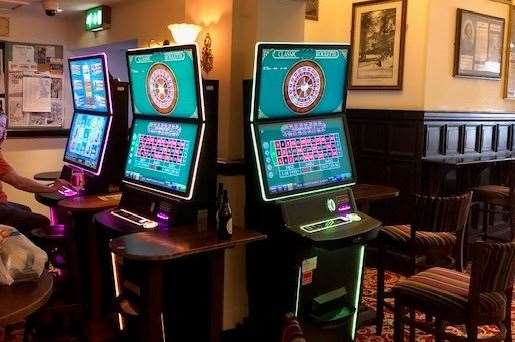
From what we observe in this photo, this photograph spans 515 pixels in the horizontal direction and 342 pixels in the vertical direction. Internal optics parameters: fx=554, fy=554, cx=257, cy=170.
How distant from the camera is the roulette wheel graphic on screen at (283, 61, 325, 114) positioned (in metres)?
2.71

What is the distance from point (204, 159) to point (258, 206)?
0.37m

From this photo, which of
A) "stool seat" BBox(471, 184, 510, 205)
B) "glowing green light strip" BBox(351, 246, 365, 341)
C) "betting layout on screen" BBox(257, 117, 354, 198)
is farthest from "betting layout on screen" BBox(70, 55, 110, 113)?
"stool seat" BBox(471, 184, 510, 205)

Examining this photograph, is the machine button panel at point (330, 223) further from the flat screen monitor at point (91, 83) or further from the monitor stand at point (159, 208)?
the flat screen monitor at point (91, 83)

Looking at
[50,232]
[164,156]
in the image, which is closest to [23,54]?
[50,232]

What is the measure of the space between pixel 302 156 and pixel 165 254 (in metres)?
0.90

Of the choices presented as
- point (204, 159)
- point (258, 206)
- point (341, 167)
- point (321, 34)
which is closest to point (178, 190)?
point (204, 159)

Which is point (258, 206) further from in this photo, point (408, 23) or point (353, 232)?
point (408, 23)

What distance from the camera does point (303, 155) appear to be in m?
2.77

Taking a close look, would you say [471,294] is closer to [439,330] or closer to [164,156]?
[439,330]

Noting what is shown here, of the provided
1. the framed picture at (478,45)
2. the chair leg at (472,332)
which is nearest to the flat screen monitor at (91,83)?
the chair leg at (472,332)

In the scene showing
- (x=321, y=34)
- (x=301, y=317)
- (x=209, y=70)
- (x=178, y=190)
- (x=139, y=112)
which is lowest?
(x=301, y=317)

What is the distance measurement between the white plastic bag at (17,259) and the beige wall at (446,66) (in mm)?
3938

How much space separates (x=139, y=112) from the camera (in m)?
3.05

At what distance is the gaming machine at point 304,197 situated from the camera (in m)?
2.62
